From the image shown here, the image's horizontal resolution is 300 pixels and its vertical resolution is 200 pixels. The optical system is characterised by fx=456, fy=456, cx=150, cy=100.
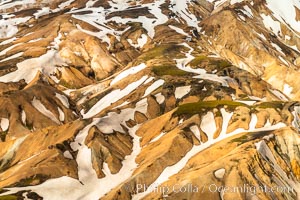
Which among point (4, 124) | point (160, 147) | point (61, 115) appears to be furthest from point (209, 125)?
point (4, 124)

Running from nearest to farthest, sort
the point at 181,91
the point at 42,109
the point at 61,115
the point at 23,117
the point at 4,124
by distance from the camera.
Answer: the point at 181,91 → the point at 4,124 → the point at 23,117 → the point at 42,109 → the point at 61,115

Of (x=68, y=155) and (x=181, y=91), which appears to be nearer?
(x=68, y=155)

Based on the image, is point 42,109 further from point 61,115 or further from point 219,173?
point 219,173

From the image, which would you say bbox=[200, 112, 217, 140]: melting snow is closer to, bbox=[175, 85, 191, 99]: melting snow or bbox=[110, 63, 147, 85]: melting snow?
bbox=[175, 85, 191, 99]: melting snow

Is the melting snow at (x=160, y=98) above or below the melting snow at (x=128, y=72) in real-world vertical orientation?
above

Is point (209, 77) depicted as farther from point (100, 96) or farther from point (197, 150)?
point (197, 150)

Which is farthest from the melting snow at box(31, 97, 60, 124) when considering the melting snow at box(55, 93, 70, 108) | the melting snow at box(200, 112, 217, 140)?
the melting snow at box(200, 112, 217, 140)

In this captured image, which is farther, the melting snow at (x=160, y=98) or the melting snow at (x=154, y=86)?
the melting snow at (x=154, y=86)

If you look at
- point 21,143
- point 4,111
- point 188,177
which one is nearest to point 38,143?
point 21,143

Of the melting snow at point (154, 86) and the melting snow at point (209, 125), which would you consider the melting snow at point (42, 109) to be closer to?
the melting snow at point (154, 86)

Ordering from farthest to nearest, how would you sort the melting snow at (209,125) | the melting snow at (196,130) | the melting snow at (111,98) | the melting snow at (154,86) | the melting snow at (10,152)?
the melting snow at (111,98) → the melting snow at (154,86) → the melting snow at (10,152) → the melting snow at (209,125) → the melting snow at (196,130)

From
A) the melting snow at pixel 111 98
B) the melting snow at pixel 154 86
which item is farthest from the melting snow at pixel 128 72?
the melting snow at pixel 154 86
